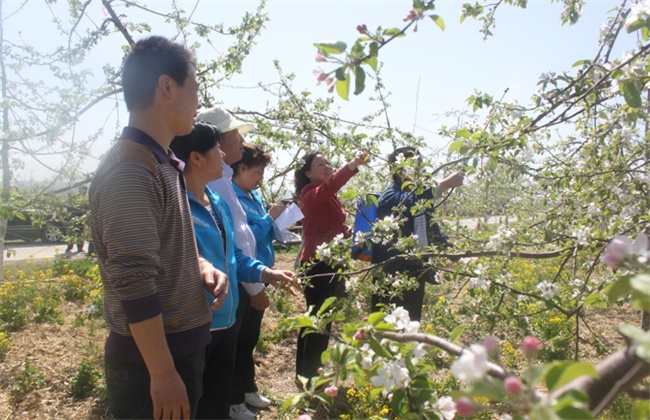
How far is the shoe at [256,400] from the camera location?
10.1 ft

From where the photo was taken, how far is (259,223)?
2959 mm

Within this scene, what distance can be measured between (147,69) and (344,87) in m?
0.72

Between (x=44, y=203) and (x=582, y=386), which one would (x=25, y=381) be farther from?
(x=582, y=386)

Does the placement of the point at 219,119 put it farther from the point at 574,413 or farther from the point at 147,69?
the point at 574,413

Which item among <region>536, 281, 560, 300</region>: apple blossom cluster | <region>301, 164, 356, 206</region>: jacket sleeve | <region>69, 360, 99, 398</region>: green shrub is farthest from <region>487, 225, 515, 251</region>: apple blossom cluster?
<region>69, 360, 99, 398</region>: green shrub

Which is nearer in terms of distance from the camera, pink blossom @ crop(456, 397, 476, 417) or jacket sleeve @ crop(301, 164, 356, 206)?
pink blossom @ crop(456, 397, 476, 417)

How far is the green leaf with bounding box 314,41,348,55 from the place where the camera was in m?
1.00

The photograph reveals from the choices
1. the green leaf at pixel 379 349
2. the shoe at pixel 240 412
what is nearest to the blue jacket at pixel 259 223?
the shoe at pixel 240 412

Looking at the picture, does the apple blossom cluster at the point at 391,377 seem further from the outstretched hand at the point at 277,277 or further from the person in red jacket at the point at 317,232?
the person in red jacket at the point at 317,232

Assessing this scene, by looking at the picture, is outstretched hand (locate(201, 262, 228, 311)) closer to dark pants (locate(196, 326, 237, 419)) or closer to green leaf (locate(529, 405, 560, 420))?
dark pants (locate(196, 326, 237, 419))

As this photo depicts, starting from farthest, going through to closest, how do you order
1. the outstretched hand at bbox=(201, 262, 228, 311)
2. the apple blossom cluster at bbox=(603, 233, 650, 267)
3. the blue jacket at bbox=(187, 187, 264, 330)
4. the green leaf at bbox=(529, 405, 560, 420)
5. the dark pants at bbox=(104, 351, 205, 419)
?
1. the blue jacket at bbox=(187, 187, 264, 330)
2. the outstretched hand at bbox=(201, 262, 228, 311)
3. the dark pants at bbox=(104, 351, 205, 419)
4. the apple blossom cluster at bbox=(603, 233, 650, 267)
5. the green leaf at bbox=(529, 405, 560, 420)

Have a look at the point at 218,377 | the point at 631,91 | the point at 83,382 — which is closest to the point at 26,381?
the point at 83,382

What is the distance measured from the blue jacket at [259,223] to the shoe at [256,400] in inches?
34.9

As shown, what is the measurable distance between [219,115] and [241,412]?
178 cm
